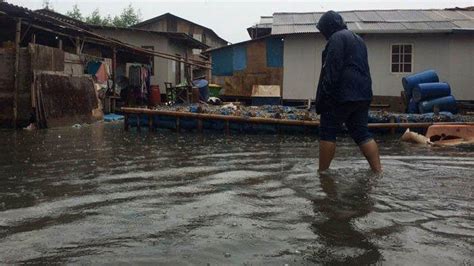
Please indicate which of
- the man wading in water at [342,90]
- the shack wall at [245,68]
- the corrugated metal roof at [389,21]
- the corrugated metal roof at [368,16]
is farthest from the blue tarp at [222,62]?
the man wading in water at [342,90]

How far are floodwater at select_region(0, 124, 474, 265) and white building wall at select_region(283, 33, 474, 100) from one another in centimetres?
1170

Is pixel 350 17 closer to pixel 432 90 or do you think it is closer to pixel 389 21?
pixel 389 21

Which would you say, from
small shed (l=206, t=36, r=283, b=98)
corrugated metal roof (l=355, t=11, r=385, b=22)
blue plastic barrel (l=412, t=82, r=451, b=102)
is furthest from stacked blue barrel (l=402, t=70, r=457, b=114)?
small shed (l=206, t=36, r=283, b=98)

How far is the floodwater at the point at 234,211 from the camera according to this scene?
2.57 m

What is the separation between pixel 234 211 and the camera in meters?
3.46

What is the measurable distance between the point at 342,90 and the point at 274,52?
46.1ft

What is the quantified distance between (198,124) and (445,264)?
370 inches

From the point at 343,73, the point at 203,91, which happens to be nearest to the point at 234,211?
the point at 343,73

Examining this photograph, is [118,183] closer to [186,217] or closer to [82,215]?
[82,215]

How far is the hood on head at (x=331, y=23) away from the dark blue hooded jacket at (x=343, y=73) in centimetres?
1

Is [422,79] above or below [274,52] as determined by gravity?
below

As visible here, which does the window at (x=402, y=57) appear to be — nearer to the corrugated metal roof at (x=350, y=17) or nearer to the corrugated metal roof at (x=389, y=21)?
the corrugated metal roof at (x=389, y=21)

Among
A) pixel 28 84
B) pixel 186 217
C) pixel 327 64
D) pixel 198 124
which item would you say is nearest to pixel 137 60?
pixel 28 84

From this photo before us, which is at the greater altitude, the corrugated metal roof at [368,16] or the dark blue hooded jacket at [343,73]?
the corrugated metal roof at [368,16]
